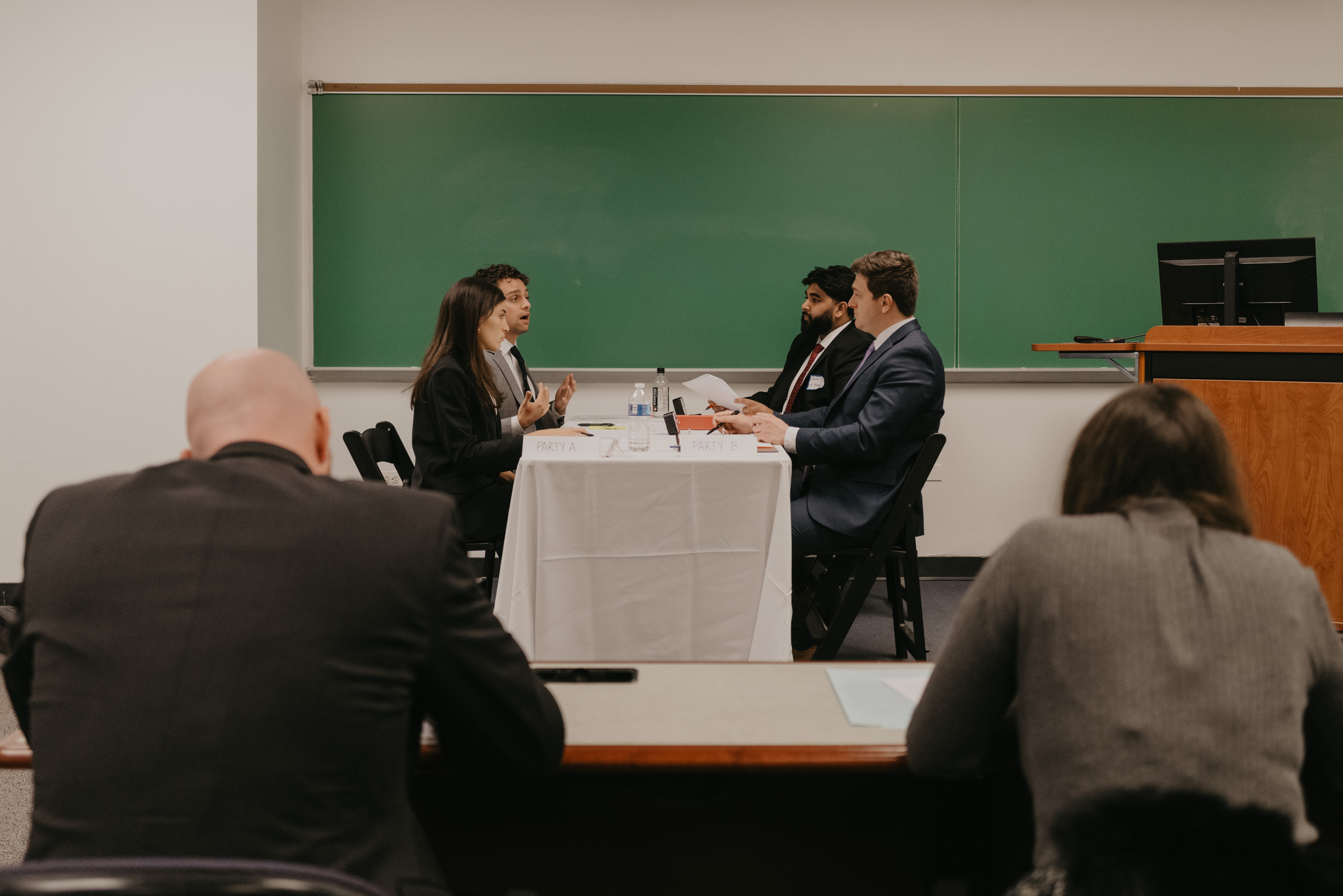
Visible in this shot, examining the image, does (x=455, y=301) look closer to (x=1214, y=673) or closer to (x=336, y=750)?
(x=336, y=750)

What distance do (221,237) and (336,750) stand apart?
11.8 ft

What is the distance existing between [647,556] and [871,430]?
81cm

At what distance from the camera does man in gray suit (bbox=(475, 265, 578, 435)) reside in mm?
3633

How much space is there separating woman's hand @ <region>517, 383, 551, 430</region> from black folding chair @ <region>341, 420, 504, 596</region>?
43cm

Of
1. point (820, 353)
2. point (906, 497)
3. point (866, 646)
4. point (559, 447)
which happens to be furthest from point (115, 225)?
point (866, 646)

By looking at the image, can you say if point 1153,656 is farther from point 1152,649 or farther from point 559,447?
point 559,447

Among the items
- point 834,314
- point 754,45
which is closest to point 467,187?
point 754,45

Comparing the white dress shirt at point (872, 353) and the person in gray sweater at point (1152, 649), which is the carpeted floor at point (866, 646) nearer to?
the white dress shirt at point (872, 353)

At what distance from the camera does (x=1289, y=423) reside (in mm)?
2684

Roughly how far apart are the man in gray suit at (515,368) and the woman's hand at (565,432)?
1.17 ft

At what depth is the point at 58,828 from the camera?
782 mm

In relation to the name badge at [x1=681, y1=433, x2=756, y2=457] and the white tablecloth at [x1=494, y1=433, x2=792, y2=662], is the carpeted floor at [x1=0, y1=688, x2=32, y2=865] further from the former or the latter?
the name badge at [x1=681, y1=433, x2=756, y2=457]

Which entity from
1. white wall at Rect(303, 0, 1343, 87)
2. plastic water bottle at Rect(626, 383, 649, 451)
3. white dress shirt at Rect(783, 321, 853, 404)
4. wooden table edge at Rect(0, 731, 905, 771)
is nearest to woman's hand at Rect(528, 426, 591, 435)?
plastic water bottle at Rect(626, 383, 649, 451)

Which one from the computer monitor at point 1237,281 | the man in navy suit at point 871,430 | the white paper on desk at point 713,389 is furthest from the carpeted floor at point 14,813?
the computer monitor at point 1237,281
